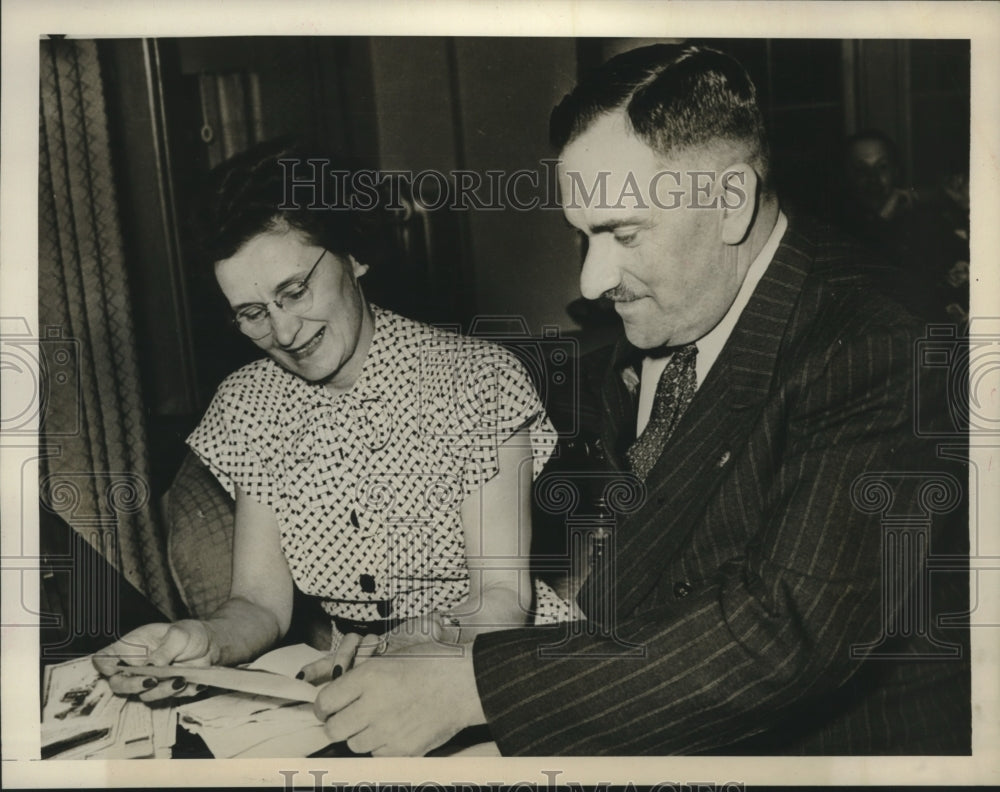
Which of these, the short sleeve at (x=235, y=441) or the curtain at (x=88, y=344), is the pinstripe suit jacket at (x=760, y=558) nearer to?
the short sleeve at (x=235, y=441)

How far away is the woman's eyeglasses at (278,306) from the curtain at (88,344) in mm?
190

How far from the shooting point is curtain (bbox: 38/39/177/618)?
1.54 meters

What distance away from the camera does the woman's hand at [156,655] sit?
154cm

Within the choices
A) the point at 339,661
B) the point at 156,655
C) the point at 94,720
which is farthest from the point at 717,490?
the point at 94,720

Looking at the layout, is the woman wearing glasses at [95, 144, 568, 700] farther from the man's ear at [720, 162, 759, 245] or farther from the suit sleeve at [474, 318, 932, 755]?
the man's ear at [720, 162, 759, 245]

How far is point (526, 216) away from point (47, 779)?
1188 millimetres

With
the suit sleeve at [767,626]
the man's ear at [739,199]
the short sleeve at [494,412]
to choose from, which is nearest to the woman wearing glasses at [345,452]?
the short sleeve at [494,412]

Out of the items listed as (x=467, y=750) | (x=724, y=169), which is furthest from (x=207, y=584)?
(x=724, y=169)

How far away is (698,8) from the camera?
1.53 m

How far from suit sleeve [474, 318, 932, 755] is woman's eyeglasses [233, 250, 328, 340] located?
1.92 ft

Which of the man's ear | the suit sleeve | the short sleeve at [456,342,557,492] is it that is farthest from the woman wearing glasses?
the man's ear

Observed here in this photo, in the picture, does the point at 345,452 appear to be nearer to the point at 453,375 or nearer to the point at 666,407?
the point at 453,375

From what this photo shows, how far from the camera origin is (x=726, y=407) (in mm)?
1424

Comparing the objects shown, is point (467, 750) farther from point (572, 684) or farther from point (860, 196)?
point (860, 196)
